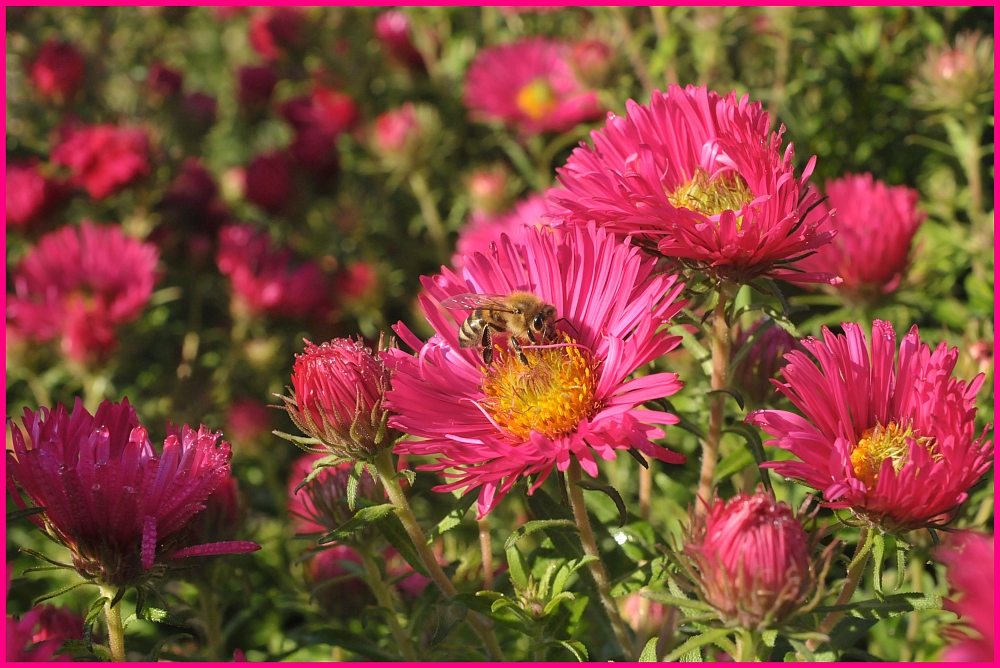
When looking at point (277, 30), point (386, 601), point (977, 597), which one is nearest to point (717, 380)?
point (977, 597)

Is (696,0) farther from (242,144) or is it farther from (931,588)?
(242,144)

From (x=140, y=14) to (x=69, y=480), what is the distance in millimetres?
3629

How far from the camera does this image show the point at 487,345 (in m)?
1.34

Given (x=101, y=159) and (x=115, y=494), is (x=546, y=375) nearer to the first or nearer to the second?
(x=115, y=494)

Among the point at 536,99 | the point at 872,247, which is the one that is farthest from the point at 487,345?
the point at 536,99

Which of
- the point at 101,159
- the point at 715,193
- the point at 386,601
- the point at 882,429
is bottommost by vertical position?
the point at 386,601

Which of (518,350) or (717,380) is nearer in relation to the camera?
(717,380)

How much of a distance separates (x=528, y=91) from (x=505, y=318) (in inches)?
84.8

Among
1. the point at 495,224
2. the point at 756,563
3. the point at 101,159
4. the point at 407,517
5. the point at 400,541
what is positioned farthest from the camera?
the point at 101,159

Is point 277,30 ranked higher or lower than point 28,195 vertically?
higher

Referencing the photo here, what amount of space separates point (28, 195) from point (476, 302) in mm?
2237

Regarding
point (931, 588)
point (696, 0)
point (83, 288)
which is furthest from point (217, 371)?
point (931, 588)

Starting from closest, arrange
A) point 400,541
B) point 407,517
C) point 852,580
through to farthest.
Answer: point 852,580
point 407,517
point 400,541

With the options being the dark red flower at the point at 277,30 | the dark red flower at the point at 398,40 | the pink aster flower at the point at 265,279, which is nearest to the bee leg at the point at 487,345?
the pink aster flower at the point at 265,279
